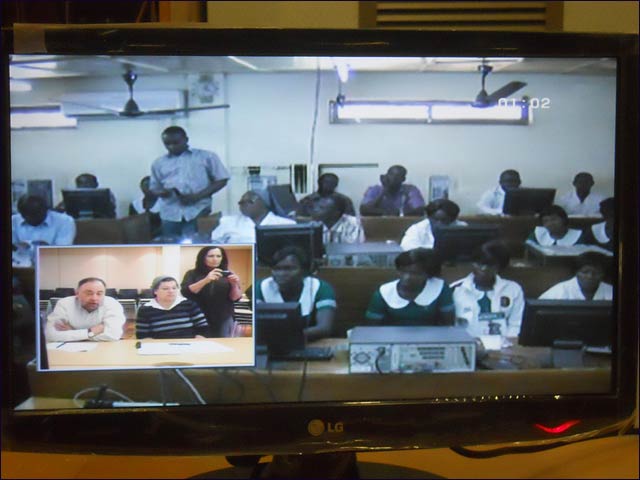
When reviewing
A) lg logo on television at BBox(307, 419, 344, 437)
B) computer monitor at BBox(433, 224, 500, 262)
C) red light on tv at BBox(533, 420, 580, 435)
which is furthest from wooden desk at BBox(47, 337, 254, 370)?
red light on tv at BBox(533, 420, 580, 435)

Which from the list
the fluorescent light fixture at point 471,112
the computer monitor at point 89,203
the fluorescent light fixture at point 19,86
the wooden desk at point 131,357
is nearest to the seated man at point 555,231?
the fluorescent light fixture at point 471,112

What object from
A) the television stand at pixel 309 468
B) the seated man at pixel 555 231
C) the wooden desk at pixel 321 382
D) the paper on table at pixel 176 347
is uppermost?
the seated man at pixel 555 231

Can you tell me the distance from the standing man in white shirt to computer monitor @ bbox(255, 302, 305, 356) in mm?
116

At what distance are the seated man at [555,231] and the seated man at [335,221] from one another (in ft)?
0.63

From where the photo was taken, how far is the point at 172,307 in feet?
2.42

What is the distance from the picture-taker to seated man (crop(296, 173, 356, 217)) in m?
0.75

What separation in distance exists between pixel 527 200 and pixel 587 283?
0.39 ft

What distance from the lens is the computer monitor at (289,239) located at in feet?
2.46

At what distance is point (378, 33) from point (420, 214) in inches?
7.6

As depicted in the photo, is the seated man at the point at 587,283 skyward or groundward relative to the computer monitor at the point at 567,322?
skyward

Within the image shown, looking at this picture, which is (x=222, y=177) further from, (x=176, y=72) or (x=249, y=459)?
(x=249, y=459)

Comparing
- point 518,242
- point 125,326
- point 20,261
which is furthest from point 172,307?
point 518,242

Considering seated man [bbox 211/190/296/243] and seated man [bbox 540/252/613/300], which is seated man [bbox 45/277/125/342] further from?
seated man [bbox 540/252/613/300]

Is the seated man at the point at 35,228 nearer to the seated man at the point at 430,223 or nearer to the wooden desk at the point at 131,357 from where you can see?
the wooden desk at the point at 131,357
